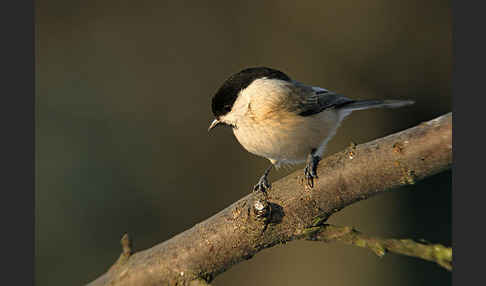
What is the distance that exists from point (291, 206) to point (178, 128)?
4.45ft

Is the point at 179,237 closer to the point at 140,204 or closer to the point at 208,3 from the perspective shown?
the point at 140,204

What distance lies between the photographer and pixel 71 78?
2.12 meters

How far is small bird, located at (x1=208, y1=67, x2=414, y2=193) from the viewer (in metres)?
1.11

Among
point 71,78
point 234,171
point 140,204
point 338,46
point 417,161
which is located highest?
point 338,46

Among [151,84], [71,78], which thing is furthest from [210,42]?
[71,78]

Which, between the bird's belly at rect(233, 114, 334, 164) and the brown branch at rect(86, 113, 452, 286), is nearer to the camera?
the brown branch at rect(86, 113, 452, 286)

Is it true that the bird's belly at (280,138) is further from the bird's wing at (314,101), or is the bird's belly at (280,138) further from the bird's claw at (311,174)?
the bird's claw at (311,174)

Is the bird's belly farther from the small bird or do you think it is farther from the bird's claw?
the bird's claw

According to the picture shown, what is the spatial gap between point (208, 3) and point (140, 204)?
100 centimetres

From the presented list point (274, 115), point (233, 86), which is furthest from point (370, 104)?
point (233, 86)

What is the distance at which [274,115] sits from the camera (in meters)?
1.13

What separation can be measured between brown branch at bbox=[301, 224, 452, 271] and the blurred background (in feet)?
2.94

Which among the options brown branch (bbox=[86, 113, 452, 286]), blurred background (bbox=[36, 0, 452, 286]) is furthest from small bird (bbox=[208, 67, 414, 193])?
blurred background (bbox=[36, 0, 452, 286])

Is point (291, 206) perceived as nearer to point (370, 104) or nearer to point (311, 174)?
point (311, 174)
